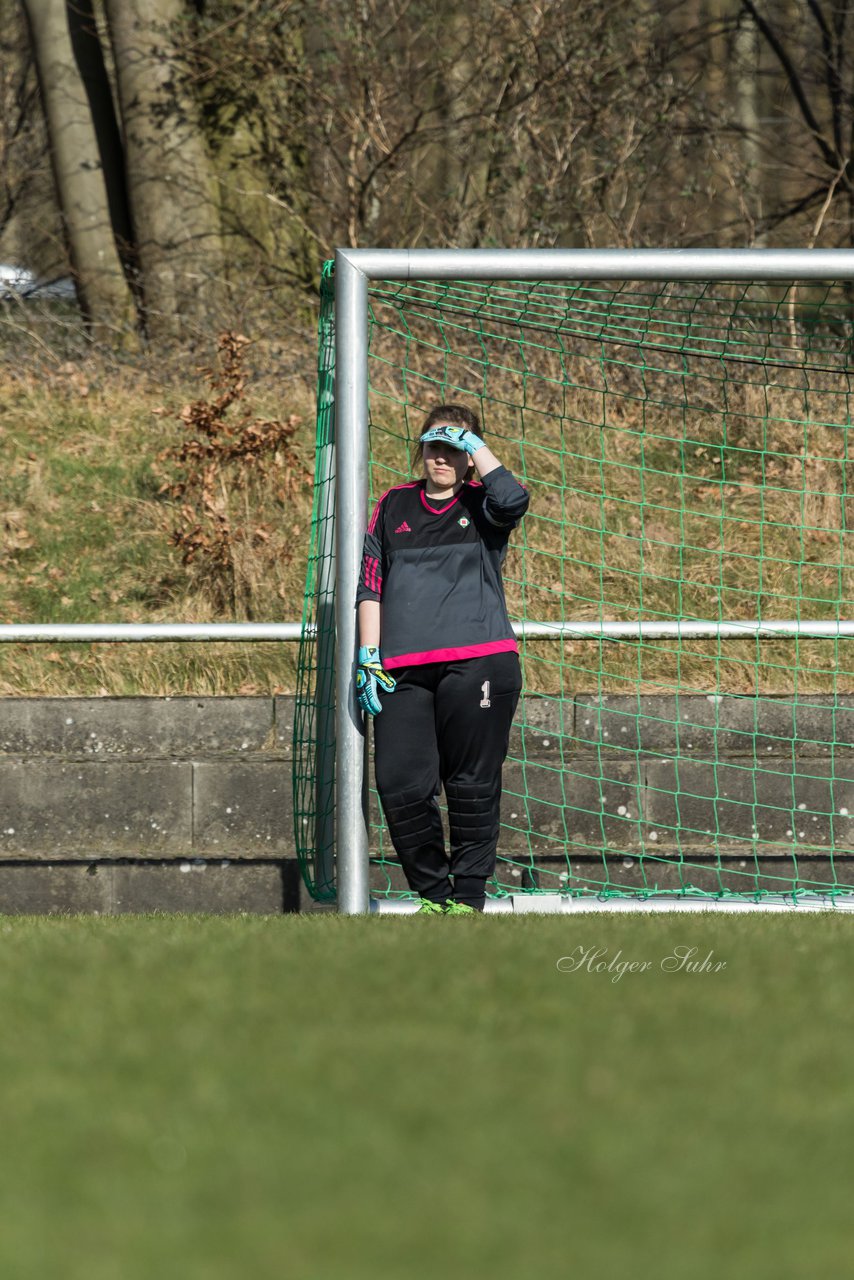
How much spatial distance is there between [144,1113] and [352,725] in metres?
2.83

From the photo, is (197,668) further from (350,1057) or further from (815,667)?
(350,1057)

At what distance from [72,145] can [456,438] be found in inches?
334

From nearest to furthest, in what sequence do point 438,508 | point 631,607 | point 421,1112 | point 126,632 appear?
point 421,1112 → point 438,508 → point 126,632 → point 631,607

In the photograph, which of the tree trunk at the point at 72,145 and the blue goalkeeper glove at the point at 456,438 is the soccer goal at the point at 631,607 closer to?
the blue goalkeeper glove at the point at 456,438

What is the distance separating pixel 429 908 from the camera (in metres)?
4.95

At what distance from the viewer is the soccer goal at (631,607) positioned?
17.5 feet

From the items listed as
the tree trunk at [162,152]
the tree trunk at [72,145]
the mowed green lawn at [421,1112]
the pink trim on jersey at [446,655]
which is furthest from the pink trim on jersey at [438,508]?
the tree trunk at [72,145]

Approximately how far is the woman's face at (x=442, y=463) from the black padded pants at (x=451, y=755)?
58 cm

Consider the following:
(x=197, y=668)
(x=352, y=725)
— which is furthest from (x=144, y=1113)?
(x=197, y=668)

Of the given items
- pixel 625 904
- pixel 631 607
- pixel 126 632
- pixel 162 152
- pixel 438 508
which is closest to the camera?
pixel 438 508

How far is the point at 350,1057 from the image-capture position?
2691mm

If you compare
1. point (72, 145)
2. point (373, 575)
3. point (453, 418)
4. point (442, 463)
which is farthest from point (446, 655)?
point (72, 145)

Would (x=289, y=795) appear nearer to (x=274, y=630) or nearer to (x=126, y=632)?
(x=274, y=630)

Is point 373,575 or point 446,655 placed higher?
point 373,575
